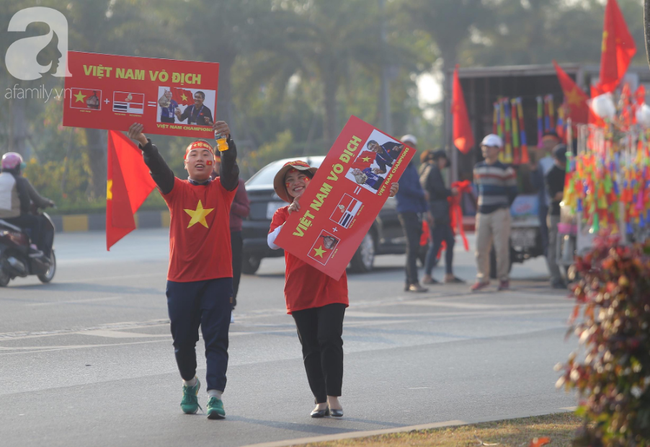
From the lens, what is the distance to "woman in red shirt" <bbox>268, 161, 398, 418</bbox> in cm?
582

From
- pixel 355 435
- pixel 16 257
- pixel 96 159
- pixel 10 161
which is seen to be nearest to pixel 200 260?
pixel 355 435

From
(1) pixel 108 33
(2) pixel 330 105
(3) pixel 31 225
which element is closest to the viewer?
(3) pixel 31 225

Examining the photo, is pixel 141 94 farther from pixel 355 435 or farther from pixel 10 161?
pixel 10 161

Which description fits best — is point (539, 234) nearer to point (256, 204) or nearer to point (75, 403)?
point (256, 204)

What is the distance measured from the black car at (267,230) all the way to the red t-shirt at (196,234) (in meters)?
7.37

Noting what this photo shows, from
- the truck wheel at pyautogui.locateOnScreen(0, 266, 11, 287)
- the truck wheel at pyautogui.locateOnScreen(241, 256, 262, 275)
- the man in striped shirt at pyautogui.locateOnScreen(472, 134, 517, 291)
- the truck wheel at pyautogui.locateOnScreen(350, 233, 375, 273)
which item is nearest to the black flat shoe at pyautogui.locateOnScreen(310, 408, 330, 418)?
the man in striped shirt at pyautogui.locateOnScreen(472, 134, 517, 291)

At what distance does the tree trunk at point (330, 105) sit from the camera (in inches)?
1331

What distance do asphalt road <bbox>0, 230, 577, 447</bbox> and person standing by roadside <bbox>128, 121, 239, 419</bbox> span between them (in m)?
0.37

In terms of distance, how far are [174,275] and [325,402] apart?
1.15 meters

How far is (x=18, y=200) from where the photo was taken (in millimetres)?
13562

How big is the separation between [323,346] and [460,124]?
10.6 meters

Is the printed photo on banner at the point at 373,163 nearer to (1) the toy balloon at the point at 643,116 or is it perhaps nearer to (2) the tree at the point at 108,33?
(1) the toy balloon at the point at 643,116

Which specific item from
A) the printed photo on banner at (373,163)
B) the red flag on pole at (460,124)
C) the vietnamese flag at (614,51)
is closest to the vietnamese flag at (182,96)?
the printed photo on banner at (373,163)

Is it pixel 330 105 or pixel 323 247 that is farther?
pixel 330 105
